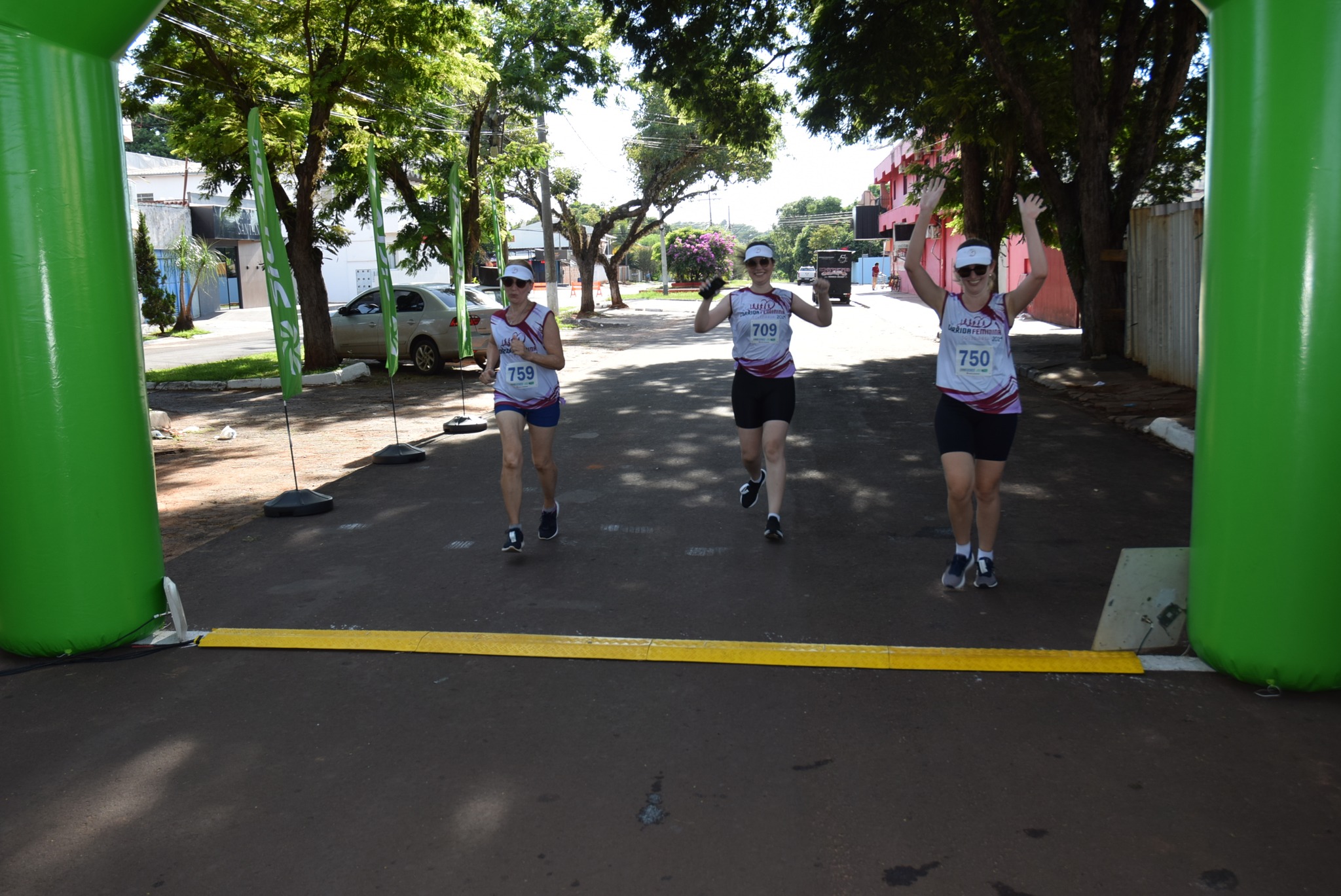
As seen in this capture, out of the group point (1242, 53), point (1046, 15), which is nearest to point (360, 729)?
point (1242, 53)

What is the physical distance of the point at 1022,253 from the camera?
3362 cm

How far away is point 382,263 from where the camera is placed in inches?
413

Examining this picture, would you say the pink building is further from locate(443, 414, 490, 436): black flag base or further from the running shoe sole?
locate(443, 414, 490, 436): black flag base

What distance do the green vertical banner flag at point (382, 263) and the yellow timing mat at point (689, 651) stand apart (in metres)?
5.40

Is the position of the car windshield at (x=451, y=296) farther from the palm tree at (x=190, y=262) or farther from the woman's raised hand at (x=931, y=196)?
the palm tree at (x=190, y=262)

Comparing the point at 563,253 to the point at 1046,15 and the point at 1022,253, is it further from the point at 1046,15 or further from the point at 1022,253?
the point at 1046,15

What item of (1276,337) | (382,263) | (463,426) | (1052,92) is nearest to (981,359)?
(1276,337)

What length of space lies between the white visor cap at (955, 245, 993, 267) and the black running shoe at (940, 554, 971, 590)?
153 cm

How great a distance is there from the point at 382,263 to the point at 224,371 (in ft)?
34.8

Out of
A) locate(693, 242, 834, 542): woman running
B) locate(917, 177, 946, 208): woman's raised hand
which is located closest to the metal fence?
locate(693, 242, 834, 542): woman running

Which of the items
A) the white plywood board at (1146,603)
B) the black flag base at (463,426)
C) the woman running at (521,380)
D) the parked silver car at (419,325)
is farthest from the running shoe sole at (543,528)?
the parked silver car at (419,325)

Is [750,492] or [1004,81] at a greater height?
[1004,81]

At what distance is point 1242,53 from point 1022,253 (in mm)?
31086

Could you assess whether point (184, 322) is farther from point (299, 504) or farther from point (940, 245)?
point (940, 245)
